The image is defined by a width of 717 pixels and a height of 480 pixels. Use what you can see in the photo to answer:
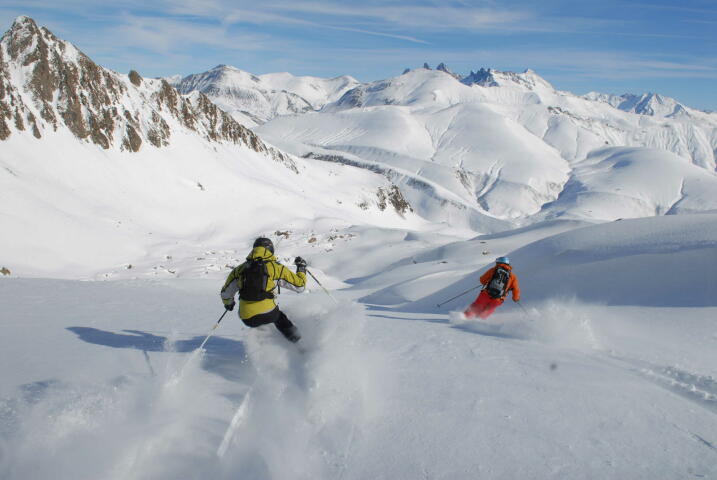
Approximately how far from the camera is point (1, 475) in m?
3.20

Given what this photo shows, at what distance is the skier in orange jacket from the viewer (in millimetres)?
9180

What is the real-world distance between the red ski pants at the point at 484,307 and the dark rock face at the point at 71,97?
41380mm

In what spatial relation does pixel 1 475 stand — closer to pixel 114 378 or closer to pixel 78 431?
pixel 78 431

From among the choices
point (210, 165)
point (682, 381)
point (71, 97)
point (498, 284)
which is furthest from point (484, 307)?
point (210, 165)

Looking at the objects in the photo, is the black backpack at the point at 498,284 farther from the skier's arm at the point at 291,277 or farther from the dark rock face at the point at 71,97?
the dark rock face at the point at 71,97

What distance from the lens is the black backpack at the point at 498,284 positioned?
9156 millimetres

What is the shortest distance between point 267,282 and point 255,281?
0.16 meters

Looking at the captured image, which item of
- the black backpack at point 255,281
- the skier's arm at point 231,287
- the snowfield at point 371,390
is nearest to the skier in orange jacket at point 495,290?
the snowfield at point 371,390

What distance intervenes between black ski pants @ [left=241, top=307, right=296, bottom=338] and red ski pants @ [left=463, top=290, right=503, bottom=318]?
4850 millimetres

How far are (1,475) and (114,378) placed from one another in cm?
173

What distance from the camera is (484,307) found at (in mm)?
9273

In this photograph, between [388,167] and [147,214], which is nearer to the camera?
[147,214]

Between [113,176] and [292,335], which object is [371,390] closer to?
[292,335]

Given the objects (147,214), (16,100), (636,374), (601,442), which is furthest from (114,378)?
(16,100)
